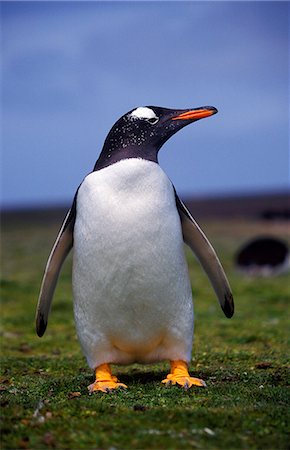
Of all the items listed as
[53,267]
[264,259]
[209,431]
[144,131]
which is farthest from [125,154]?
[264,259]

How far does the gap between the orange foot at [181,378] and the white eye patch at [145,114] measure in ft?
6.43

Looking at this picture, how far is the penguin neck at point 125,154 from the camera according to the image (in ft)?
19.7

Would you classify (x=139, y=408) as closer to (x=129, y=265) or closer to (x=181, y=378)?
(x=181, y=378)

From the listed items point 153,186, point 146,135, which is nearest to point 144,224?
point 153,186

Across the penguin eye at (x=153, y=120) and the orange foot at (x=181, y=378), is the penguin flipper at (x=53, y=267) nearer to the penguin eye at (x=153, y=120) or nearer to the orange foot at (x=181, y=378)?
the penguin eye at (x=153, y=120)

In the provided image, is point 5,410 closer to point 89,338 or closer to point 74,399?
point 74,399

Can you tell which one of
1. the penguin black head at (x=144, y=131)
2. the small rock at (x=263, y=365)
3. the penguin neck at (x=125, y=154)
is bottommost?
the small rock at (x=263, y=365)

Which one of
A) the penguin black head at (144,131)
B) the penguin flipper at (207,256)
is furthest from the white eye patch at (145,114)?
the penguin flipper at (207,256)

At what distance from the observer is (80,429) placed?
4520 millimetres

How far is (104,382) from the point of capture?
6020 mm

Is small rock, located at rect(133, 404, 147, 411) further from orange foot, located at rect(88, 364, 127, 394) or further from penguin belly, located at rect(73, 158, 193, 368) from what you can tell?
penguin belly, located at rect(73, 158, 193, 368)

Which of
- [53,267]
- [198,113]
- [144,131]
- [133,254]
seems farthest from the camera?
[53,267]

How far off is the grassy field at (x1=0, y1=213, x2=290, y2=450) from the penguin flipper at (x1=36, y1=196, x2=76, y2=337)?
572 millimetres

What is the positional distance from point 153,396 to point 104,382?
598 millimetres
